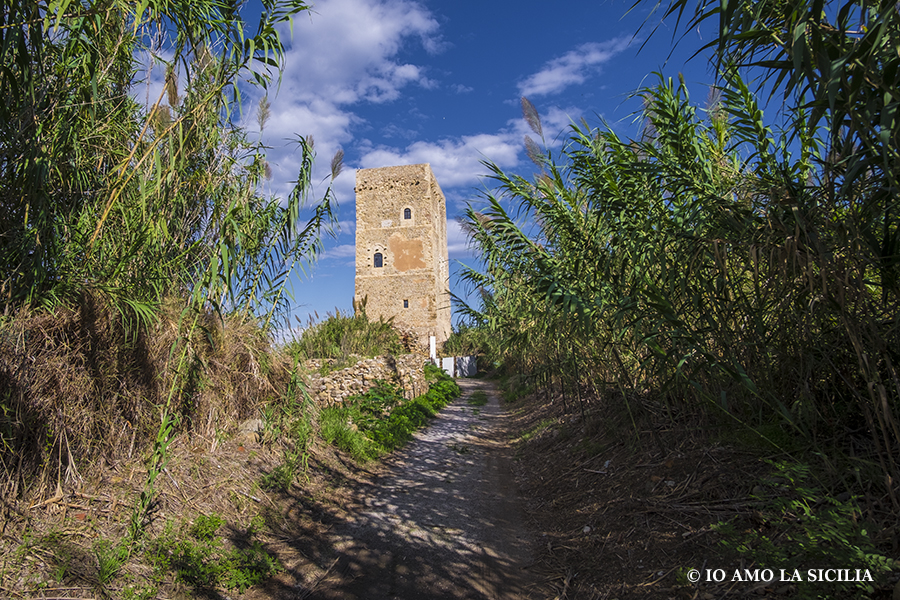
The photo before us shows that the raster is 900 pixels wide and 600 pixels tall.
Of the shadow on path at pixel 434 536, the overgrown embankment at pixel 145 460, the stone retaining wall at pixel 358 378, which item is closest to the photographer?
the overgrown embankment at pixel 145 460

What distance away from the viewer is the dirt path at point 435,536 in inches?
113

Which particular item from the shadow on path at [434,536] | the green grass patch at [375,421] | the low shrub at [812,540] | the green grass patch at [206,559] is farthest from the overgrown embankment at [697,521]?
the green grass patch at [375,421]

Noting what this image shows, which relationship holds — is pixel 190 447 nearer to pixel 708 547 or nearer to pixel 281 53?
pixel 281 53

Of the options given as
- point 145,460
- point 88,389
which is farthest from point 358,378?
point 88,389

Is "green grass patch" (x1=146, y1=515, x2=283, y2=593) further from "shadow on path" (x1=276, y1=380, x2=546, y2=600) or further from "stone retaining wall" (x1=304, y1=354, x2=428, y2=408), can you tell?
"stone retaining wall" (x1=304, y1=354, x2=428, y2=408)

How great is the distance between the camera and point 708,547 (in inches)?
98.0

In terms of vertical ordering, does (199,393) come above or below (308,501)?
above

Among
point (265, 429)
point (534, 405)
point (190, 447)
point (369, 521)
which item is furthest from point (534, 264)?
point (534, 405)

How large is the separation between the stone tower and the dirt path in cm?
1798

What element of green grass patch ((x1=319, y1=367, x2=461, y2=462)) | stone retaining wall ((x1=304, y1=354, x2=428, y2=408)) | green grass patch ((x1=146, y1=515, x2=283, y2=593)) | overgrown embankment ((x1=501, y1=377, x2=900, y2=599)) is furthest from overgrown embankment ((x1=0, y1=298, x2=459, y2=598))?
overgrown embankment ((x1=501, y1=377, x2=900, y2=599))

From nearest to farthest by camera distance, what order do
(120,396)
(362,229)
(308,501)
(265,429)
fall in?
(120,396)
(308,501)
(265,429)
(362,229)

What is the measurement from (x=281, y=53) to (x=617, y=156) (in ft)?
9.37

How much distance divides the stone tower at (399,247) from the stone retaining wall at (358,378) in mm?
12526

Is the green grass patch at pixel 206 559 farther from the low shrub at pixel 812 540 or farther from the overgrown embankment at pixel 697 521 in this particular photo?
the low shrub at pixel 812 540
